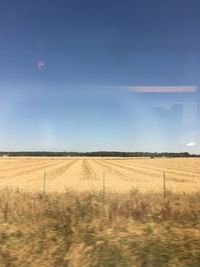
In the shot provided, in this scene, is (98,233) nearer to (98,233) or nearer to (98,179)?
(98,233)

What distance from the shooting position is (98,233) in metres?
7.22

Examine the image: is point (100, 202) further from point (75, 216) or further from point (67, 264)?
point (67, 264)

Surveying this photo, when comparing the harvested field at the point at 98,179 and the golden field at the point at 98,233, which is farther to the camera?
the harvested field at the point at 98,179

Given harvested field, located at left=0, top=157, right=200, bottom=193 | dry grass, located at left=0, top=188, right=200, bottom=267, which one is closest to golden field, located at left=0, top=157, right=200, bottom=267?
dry grass, located at left=0, top=188, right=200, bottom=267

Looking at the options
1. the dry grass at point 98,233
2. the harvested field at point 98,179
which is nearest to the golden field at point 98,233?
the dry grass at point 98,233

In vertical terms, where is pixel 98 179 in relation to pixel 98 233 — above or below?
below

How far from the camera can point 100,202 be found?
9.96 metres

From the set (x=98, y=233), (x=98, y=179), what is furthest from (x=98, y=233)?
(x=98, y=179)

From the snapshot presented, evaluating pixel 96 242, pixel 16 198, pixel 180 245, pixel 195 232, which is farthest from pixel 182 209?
pixel 16 198

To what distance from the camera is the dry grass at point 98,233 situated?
605 centimetres

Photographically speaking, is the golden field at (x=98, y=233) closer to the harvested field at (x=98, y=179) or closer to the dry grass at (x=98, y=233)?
the dry grass at (x=98, y=233)

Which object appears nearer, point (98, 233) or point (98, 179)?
point (98, 233)

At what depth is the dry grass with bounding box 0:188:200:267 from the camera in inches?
238

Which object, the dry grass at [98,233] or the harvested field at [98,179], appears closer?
the dry grass at [98,233]
